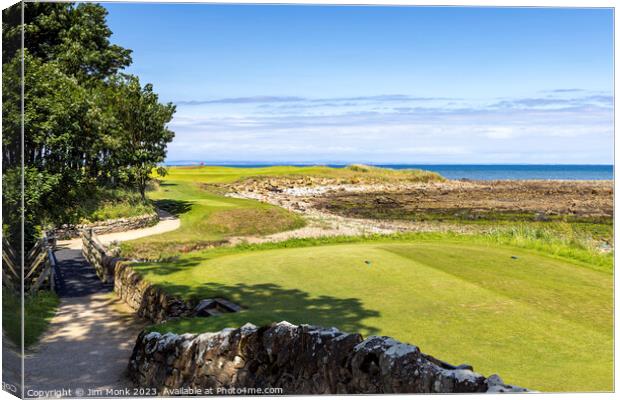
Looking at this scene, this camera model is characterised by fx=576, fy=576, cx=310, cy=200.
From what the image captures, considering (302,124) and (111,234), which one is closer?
(302,124)

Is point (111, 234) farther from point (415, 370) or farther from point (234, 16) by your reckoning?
point (415, 370)

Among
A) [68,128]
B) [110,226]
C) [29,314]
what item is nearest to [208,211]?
[110,226]

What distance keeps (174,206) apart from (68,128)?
2.95m

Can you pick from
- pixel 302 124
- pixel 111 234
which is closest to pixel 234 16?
pixel 302 124

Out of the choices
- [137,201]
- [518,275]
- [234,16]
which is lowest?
[518,275]

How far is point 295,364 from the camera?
7.66 metres

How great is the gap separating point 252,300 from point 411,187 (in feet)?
15.6

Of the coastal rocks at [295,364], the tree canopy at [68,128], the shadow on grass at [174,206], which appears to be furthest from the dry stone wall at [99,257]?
the coastal rocks at [295,364]

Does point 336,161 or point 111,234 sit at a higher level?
point 336,161

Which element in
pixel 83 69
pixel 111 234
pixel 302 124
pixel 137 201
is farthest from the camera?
pixel 83 69

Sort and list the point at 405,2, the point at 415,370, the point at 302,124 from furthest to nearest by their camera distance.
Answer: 1. the point at 302,124
2. the point at 405,2
3. the point at 415,370

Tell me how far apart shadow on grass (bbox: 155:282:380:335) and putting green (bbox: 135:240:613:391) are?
2cm

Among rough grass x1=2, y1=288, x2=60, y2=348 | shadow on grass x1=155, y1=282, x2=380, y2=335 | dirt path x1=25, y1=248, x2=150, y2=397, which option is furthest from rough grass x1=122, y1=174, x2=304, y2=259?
rough grass x1=2, y1=288, x2=60, y2=348

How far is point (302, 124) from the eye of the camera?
10.7m
